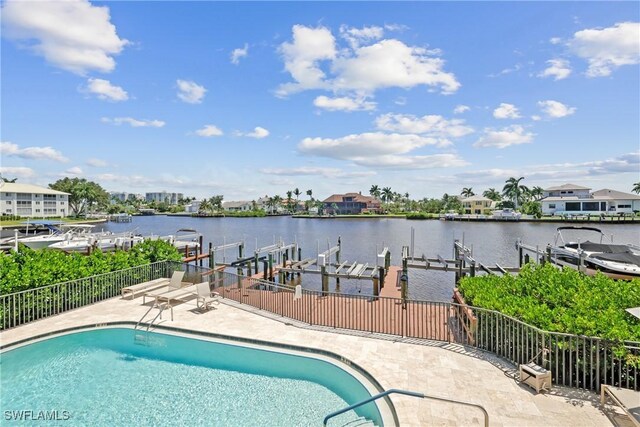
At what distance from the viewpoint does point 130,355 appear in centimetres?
810

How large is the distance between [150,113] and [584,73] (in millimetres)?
22268

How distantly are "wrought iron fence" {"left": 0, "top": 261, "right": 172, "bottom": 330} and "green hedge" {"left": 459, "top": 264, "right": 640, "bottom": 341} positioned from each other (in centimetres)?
1182

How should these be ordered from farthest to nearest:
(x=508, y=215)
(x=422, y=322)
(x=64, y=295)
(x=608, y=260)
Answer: (x=508, y=215) < (x=608, y=260) < (x=64, y=295) < (x=422, y=322)

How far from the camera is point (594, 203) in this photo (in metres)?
76.7

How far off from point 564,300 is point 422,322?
10.3 ft

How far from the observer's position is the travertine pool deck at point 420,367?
16.6ft

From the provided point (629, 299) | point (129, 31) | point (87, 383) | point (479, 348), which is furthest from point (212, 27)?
point (629, 299)

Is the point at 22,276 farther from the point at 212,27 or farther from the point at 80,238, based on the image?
the point at 80,238

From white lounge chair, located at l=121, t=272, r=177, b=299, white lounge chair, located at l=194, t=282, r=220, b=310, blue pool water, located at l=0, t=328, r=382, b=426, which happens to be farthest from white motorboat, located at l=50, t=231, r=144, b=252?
blue pool water, located at l=0, t=328, r=382, b=426

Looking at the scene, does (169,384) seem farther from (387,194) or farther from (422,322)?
(387,194)

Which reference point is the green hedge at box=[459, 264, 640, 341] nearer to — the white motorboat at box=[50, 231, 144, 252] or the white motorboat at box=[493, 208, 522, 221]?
the white motorboat at box=[50, 231, 144, 252]

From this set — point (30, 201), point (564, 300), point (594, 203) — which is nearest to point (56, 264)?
point (564, 300)

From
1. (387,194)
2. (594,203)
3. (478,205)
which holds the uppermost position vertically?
(387,194)

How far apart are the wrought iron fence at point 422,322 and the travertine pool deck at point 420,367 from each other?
0.36 m
